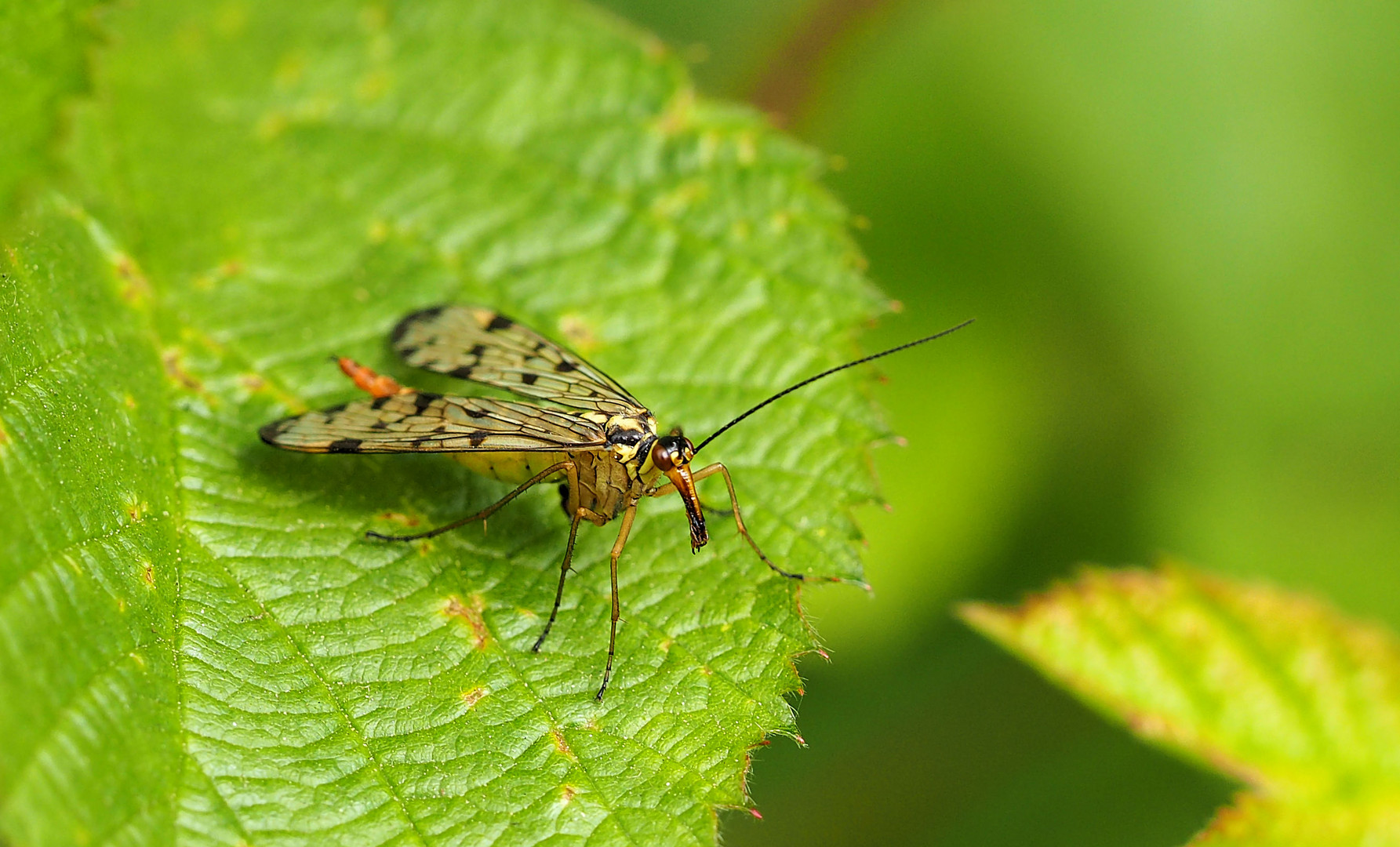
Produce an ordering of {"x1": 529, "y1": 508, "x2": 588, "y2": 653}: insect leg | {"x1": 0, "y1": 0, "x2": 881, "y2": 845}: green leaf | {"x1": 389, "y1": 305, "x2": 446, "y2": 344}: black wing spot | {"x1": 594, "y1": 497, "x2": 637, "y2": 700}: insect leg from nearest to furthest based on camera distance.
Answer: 1. {"x1": 0, "y1": 0, "x2": 881, "y2": 845}: green leaf
2. {"x1": 594, "y1": 497, "x2": 637, "y2": 700}: insect leg
3. {"x1": 529, "y1": 508, "x2": 588, "y2": 653}: insect leg
4. {"x1": 389, "y1": 305, "x2": 446, "y2": 344}: black wing spot

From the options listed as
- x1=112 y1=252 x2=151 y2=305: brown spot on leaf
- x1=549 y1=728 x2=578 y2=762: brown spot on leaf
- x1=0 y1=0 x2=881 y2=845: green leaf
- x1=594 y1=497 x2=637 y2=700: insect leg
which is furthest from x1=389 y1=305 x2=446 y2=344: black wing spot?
x1=549 y1=728 x2=578 y2=762: brown spot on leaf

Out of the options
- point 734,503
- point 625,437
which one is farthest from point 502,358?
point 734,503

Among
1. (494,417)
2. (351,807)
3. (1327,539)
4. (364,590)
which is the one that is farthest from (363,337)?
(1327,539)

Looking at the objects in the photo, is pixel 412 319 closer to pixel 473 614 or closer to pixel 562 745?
pixel 473 614

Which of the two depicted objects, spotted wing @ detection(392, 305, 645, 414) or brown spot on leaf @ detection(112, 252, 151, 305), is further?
spotted wing @ detection(392, 305, 645, 414)

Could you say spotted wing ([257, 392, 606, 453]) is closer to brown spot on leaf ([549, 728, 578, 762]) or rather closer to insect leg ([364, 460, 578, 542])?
insect leg ([364, 460, 578, 542])

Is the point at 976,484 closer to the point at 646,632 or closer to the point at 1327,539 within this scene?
the point at 1327,539

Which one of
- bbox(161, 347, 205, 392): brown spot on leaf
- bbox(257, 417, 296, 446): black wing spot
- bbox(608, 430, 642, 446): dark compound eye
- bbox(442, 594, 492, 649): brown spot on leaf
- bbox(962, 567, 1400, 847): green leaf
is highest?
bbox(161, 347, 205, 392): brown spot on leaf
